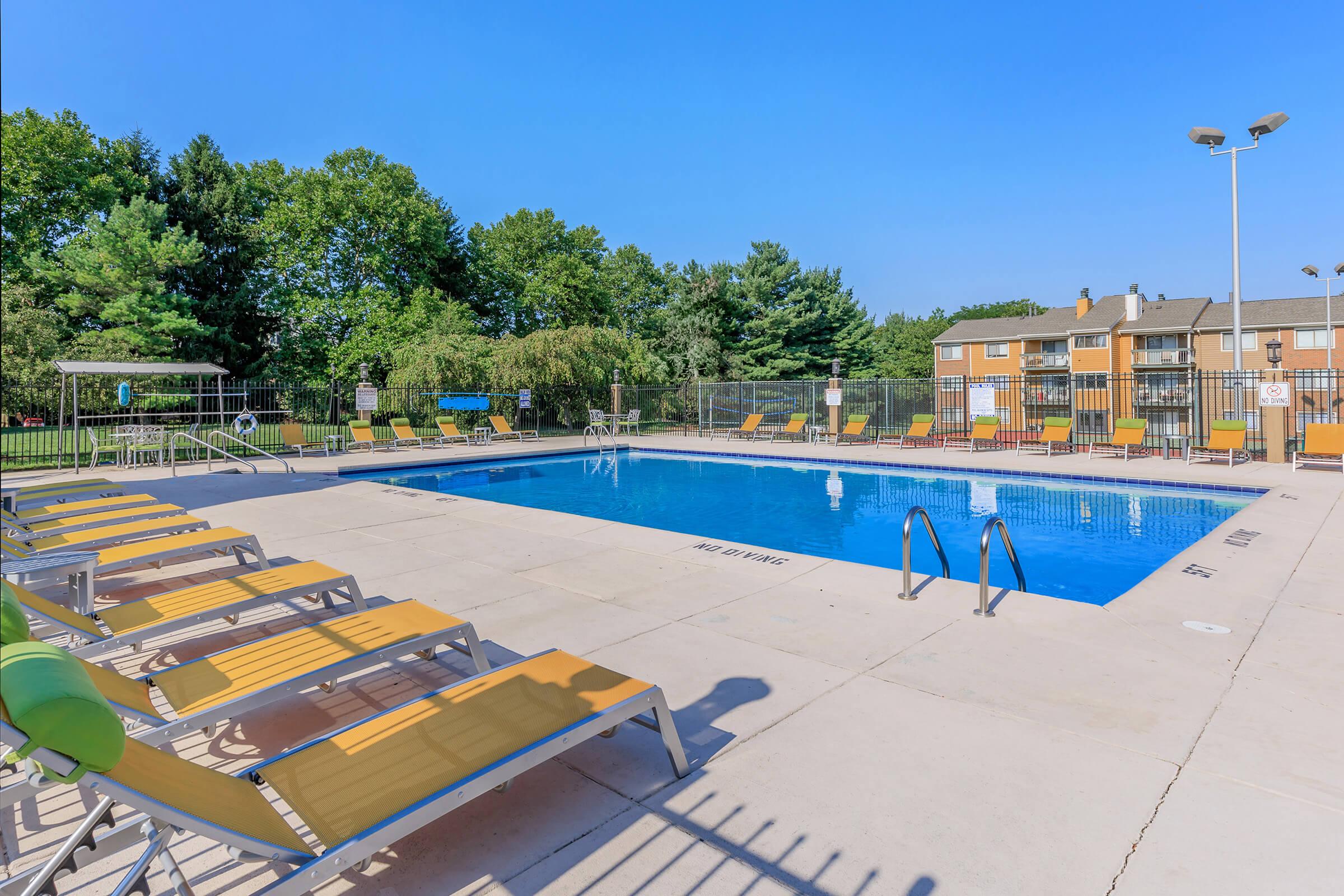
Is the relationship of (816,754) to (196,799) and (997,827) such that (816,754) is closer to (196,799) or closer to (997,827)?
(997,827)

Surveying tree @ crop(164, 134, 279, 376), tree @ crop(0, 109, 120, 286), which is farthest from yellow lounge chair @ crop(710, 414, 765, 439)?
tree @ crop(0, 109, 120, 286)

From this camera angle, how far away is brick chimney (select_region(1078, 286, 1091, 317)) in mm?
40875

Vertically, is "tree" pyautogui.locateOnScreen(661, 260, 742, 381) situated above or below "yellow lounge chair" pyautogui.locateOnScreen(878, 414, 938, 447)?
above

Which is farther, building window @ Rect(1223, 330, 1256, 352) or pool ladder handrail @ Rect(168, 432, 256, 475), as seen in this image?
building window @ Rect(1223, 330, 1256, 352)

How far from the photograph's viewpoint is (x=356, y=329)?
29.5 meters

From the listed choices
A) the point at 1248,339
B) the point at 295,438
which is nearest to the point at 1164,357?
the point at 1248,339

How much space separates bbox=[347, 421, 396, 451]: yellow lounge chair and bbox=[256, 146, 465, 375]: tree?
42.1 feet

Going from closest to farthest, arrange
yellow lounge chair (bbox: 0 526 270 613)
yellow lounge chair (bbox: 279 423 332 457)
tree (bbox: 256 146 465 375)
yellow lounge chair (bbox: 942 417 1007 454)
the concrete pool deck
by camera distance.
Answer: the concrete pool deck, yellow lounge chair (bbox: 0 526 270 613), yellow lounge chair (bbox: 279 423 332 457), yellow lounge chair (bbox: 942 417 1007 454), tree (bbox: 256 146 465 375)

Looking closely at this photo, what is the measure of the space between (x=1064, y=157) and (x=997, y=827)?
90.3 ft

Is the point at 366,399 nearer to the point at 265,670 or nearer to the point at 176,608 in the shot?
the point at 176,608

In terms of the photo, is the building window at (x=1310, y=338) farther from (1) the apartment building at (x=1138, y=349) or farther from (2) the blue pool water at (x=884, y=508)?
(2) the blue pool water at (x=884, y=508)

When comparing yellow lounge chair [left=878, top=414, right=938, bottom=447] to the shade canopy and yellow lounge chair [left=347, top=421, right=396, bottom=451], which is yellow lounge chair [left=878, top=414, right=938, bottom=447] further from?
the shade canopy

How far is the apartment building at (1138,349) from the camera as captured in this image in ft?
108

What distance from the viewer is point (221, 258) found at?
3069cm
